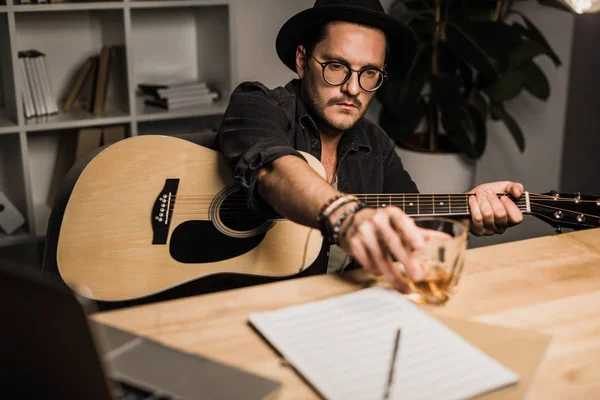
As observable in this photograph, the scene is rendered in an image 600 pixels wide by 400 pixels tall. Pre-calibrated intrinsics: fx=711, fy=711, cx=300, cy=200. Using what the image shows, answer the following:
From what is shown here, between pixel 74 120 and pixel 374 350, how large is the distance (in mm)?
2157

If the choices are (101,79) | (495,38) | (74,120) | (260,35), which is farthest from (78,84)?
(495,38)

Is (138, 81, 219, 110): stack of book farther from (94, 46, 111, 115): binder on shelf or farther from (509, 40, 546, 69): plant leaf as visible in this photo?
(509, 40, 546, 69): plant leaf

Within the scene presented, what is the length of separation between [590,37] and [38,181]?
2742mm

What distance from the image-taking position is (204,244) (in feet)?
5.10

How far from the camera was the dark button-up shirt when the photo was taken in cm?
135

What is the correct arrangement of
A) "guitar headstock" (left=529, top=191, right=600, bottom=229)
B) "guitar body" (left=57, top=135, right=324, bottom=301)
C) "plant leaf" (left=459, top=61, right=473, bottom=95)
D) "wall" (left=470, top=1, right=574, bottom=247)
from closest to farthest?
"guitar headstock" (left=529, top=191, right=600, bottom=229) → "guitar body" (left=57, top=135, right=324, bottom=301) → "plant leaf" (left=459, top=61, right=473, bottom=95) → "wall" (left=470, top=1, right=574, bottom=247)

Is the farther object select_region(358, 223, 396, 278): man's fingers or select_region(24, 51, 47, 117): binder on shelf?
select_region(24, 51, 47, 117): binder on shelf

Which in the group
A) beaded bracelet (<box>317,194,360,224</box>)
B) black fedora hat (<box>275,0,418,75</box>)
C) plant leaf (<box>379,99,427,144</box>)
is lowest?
plant leaf (<box>379,99,427,144</box>)

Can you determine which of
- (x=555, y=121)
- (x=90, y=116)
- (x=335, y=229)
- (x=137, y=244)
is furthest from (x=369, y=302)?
(x=555, y=121)

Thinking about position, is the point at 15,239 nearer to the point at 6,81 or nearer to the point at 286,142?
the point at 6,81

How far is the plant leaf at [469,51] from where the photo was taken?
2.90m

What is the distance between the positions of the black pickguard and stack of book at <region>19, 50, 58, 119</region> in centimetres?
146

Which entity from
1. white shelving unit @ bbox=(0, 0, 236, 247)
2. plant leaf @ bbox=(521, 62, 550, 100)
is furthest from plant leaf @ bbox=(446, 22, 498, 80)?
white shelving unit @ bbox=(0, 0, 236, 247)

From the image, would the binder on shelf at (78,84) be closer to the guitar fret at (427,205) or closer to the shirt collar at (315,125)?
the shirt collar at (315,125)
